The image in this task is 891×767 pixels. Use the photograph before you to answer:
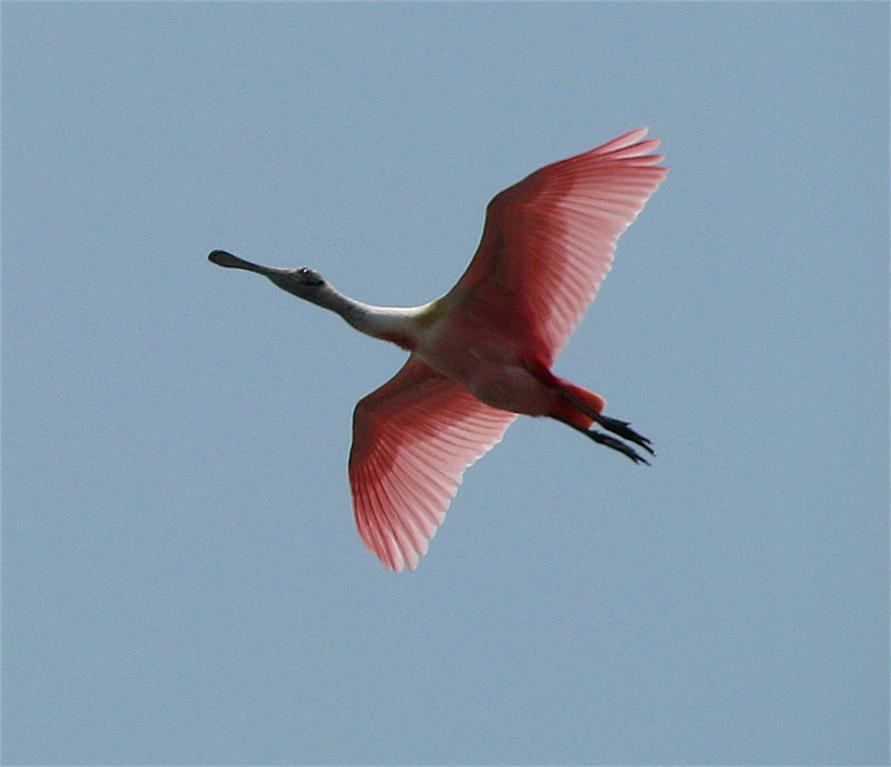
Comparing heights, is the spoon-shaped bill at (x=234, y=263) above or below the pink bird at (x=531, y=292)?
above

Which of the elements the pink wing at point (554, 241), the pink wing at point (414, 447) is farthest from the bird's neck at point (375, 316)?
the pink wing at point (414, 447)

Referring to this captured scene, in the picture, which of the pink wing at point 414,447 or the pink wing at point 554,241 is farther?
the pink wing at point 414,447

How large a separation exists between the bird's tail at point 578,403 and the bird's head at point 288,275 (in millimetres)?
1267

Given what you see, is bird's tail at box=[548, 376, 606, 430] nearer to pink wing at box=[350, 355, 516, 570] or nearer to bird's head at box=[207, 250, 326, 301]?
pink wing at box=[350, 355, 516, 570]

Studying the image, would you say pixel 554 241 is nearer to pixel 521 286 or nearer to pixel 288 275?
pixel 521 286

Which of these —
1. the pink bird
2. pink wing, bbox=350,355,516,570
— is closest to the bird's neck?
the pink bird

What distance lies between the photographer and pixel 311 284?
33.8 feet

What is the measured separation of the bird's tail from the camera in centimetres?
985

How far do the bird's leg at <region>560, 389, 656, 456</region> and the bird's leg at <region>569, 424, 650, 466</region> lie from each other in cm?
5

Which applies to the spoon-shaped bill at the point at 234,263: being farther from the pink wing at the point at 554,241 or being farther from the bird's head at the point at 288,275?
the pink wing at the point at 554,241

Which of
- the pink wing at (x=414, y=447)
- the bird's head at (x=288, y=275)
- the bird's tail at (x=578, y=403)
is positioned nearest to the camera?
the bird's tail at (x=578, y=403)

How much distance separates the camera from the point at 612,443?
9.97 meters

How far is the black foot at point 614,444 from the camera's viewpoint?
32.7 ft

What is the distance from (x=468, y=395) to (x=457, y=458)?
13.0 inches
